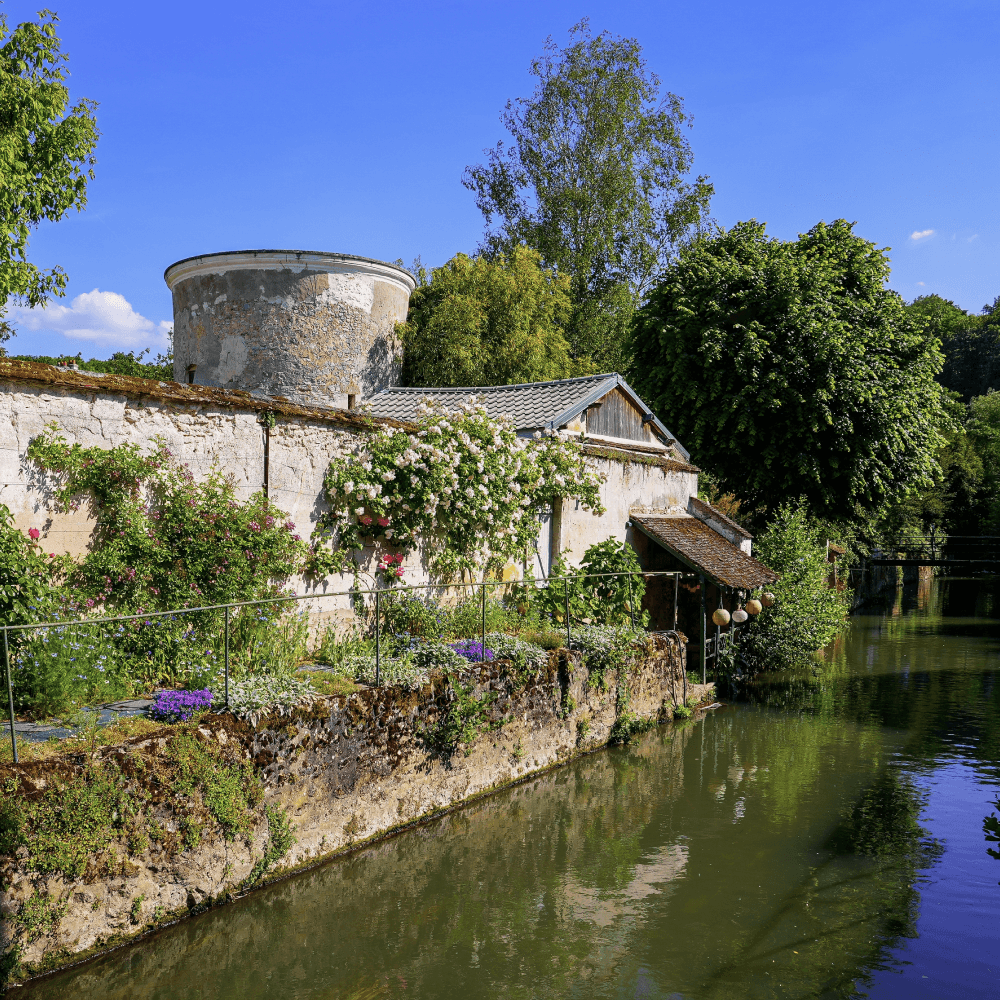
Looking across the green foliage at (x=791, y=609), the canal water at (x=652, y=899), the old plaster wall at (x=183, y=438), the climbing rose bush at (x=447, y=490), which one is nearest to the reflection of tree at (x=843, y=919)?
the canal water at (x=652, y=899)

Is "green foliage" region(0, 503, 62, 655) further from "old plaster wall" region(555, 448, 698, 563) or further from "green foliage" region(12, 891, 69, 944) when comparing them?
"old plaster wall" region(555, 448, 698, 563)

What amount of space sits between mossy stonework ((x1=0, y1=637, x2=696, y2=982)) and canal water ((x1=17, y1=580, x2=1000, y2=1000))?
0.23 m

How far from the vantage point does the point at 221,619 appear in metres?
8.82

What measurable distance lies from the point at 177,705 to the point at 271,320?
45.2 ft

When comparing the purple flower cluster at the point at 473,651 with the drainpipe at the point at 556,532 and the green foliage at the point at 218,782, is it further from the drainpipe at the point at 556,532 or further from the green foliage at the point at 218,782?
the drainpipe at the point at 556,532

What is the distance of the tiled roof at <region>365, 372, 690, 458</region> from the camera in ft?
49.7

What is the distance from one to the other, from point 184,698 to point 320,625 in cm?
296

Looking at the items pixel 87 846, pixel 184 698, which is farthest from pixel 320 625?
pixel 87 846

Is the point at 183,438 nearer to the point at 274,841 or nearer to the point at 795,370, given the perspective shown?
the point at 274,841

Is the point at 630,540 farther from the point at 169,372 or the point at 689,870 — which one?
the point at 169,372

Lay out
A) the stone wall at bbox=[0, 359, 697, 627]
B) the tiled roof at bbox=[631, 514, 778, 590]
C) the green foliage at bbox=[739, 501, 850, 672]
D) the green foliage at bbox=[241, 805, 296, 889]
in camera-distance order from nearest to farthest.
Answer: the green foliage at bbox=[241, 805, 296, 889] < the stone wall at bbox=[0, 359, 697, 627] < the tiled roof at bbox=[631, 514, 778, 590] < the green foliage at bbox=[739, 501, 850, 672]

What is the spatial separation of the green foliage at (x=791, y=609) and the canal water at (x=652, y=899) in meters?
5.62

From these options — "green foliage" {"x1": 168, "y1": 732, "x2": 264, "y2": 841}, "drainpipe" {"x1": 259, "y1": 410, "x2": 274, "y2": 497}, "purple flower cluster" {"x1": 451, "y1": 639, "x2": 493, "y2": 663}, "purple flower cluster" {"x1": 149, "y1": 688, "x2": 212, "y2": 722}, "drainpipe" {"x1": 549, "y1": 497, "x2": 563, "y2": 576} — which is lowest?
"green foliage" {"x1": 168, "y1": 732, "x2": 264, "y2": 841}

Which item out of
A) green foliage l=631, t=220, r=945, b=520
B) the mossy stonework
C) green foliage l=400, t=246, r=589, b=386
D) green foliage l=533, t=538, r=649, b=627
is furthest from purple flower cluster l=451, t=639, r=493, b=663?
green foliage l=400, t=246, r=589, b=386
